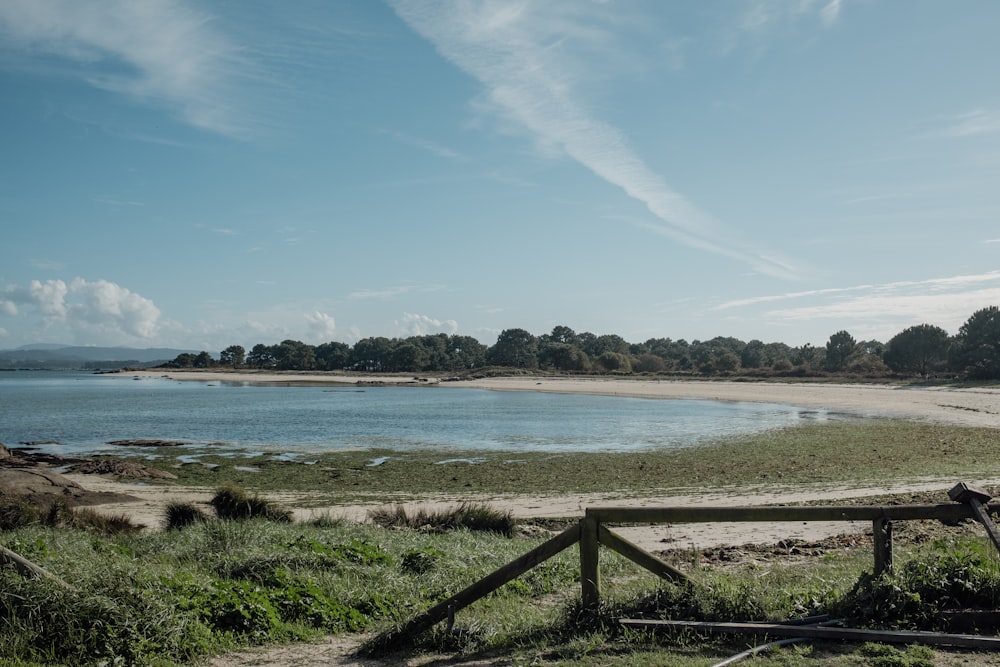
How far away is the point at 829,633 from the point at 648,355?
137014mm

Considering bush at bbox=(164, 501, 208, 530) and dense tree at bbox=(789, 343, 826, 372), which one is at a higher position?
dense tree at bbox=(789, 343, 826, 372)

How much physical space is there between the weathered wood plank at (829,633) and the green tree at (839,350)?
108 m

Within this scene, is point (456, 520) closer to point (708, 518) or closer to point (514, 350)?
point (708, 518)

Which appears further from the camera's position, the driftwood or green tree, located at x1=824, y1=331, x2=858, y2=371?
green tree, located at x1=824, y1=331, x2=858, y2=371

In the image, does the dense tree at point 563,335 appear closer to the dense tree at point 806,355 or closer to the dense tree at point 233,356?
the dense tree at point 806,355

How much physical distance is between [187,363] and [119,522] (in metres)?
203

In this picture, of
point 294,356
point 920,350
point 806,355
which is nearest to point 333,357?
point 294,356

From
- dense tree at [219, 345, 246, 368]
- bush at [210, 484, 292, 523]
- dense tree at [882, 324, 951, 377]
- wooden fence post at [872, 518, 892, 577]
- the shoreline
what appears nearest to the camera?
wooden fence post at [872, 518, 892, 577]

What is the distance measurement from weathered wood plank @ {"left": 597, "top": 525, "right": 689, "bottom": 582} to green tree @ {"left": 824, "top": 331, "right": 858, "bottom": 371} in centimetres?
10797

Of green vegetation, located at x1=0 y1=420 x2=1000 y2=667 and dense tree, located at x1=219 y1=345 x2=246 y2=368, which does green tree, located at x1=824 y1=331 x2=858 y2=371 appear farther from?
dense tree, located at x1=219 y1=345 x2=246 y2=368

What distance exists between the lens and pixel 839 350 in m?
106

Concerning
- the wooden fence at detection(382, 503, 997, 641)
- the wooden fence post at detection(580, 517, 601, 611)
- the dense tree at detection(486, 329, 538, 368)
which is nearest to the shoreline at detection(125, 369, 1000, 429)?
the wooden fence at detection(382, 503, 997, 641)

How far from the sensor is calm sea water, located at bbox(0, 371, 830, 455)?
3359 centimetres

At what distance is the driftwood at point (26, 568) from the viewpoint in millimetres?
6125
